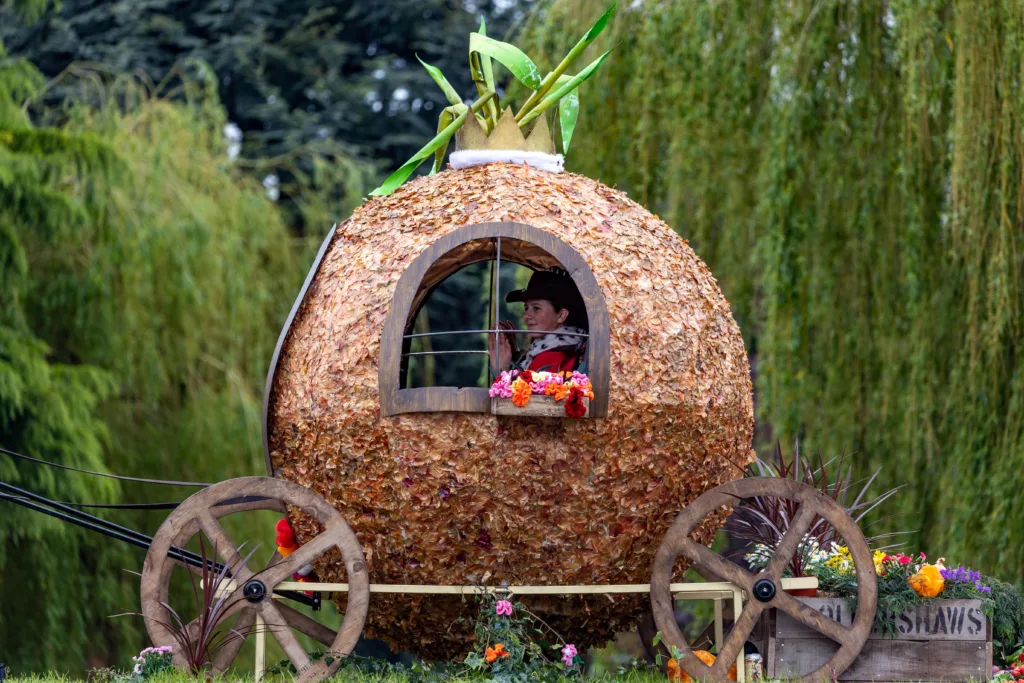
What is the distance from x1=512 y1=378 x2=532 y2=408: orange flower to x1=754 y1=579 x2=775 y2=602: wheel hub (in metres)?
1.39

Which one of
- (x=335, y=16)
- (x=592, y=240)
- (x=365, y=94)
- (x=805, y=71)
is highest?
(x=335, y=16)

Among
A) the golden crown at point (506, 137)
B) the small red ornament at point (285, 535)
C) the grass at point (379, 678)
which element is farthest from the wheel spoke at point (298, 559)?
the golden crown at point (506, 137)

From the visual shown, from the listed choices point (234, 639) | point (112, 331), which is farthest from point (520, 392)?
point (112, 331)

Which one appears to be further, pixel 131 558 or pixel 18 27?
pixel 18 27

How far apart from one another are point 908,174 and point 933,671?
142 inches

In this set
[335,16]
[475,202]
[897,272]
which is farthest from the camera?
[335,16]

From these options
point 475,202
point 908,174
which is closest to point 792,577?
Answer: point 475,202

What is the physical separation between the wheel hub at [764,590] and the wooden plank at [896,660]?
0.88ft

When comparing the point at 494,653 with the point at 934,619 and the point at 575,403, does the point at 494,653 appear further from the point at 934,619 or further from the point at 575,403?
the point at 934,619

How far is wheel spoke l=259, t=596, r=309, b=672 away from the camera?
541 cm

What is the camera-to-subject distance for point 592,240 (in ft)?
18.2

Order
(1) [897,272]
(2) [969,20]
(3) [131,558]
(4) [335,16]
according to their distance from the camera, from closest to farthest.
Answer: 1. (2) [969,20]
2. (1) [897,272]
3. (3) [131,558]
4. (4) [335,16]

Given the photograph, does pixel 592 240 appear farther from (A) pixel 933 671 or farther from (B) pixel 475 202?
(A) pixel 933 671

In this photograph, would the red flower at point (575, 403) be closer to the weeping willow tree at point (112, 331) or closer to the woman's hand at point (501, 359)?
the woman's hand at point (501, 359)
